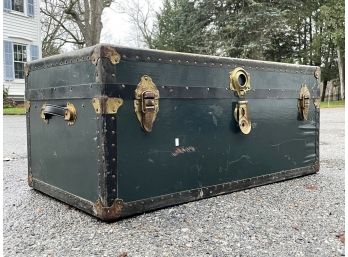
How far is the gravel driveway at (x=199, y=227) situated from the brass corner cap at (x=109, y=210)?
0.04m

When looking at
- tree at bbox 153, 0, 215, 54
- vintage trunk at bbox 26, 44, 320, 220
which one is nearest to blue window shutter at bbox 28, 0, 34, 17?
tree at bbox 153, 0, 215, 54

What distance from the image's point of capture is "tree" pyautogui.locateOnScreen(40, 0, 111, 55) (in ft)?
45.8

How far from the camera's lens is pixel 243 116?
249 centimetres

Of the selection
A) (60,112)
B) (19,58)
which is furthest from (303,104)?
(19,58)

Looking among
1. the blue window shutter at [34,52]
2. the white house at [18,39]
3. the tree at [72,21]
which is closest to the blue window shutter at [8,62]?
the white house at [18,39]

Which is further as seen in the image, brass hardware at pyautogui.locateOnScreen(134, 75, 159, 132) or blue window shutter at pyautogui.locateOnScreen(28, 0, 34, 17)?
blue window shutter at pyautogui.locateOnScreen(28, 0, 34, 17)

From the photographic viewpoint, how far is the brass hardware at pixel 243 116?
2467 mm

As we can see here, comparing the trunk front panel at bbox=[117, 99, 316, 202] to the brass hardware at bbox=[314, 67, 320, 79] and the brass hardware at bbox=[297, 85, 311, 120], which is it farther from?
the brass hardware at bbox=[314, 67, 320, 79]

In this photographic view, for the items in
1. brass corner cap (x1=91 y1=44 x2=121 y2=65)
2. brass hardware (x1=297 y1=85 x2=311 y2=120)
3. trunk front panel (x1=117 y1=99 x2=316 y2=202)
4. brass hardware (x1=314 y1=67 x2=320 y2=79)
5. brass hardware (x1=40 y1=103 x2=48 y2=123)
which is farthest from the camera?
brass hardware (x1=314 y1=67 x2=320 y2=79)

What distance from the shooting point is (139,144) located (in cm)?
202

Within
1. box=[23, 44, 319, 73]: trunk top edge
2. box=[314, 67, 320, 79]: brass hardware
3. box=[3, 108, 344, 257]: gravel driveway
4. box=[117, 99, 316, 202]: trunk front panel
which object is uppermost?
box=[23, 44, 319, 73]: trunk top edge

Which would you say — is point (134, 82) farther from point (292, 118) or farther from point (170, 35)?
point (170, 35)

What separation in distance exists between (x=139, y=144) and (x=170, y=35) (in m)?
19.7

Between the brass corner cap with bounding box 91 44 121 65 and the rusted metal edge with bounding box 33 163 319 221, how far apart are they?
695mm
